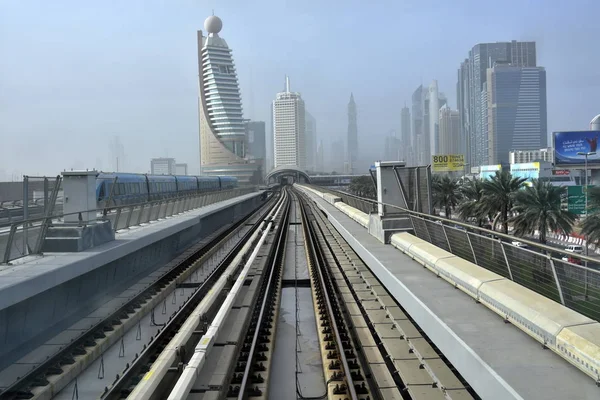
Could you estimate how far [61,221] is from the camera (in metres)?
10.6

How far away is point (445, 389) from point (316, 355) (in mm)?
2859

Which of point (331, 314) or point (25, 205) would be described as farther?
point (331, 314)

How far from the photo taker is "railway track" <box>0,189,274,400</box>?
6562 mm

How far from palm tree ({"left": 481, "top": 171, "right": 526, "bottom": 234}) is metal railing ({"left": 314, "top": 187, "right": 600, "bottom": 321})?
1783 centimetres

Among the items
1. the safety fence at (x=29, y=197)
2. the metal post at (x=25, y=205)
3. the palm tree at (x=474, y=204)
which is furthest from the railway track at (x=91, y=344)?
the palm tree at (x=474, y=204)

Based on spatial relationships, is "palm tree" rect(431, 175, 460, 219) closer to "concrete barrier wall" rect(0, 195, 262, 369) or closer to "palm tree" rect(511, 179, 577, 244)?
"palm tree" rect(511, 179, 577, 244)

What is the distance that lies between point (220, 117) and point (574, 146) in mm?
108964

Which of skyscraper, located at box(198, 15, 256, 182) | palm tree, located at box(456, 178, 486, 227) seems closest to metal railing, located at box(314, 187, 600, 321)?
palm tree, located at box(456, 178, 486, 227)

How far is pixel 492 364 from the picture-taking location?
3932 millimetres

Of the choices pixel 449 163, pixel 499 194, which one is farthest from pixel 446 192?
pixel 449 163

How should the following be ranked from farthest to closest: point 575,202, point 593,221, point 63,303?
point 575,202 → point 593,221 → point 63,303

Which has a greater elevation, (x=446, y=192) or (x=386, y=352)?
(x=446, y=192)

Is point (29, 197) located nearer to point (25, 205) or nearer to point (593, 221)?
point (25, 205)

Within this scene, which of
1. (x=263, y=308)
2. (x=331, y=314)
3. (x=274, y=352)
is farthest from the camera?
(x=263, y=308)
